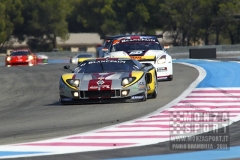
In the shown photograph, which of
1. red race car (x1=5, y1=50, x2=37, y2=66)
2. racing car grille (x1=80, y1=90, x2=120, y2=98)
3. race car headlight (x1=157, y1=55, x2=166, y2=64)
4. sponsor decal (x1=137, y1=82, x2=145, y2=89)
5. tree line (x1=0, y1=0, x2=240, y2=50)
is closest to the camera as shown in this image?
racing car grille (x1=80, y1=90, x2=120, y2=98)

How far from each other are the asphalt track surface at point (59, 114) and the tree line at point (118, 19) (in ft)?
165

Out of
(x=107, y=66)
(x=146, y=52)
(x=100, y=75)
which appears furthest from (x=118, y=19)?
(x=100, y=75)

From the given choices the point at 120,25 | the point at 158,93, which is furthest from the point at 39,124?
the point at 120,25

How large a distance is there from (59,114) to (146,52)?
21.9 ft

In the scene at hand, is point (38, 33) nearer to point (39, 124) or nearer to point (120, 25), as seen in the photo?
point (120, 25)

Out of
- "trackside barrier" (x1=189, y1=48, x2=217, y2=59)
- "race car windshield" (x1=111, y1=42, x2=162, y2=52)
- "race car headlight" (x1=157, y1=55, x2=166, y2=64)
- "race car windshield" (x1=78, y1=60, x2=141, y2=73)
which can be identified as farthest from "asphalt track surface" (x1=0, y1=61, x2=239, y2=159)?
"trackside barrier" (x1=189, y1=48, x2=217, y2=59)

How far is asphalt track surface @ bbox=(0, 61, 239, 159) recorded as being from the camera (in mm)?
7743

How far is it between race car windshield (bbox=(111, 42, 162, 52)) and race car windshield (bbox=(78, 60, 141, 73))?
14.4 ft

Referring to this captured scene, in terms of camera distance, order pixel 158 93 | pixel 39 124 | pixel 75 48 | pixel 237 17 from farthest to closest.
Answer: pixel 75 48, pixel 237 17, pixel 158 93, pixel 39 124

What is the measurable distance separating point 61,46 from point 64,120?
229 feet

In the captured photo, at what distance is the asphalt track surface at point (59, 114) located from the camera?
774cm

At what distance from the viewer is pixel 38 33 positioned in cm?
7525

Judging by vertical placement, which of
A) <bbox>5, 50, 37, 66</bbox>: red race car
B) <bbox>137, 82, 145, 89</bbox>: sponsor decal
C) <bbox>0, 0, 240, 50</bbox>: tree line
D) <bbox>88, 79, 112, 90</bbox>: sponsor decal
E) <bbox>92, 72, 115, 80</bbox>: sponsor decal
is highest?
<bbox>92, 72, 115, 80</bbox>: sponsor decal

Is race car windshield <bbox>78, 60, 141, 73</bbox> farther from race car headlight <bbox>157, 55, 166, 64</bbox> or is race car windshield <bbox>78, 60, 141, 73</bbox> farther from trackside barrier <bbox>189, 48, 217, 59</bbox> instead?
trackside barrier <bbox>189, 48, 217, 59</bbox>
